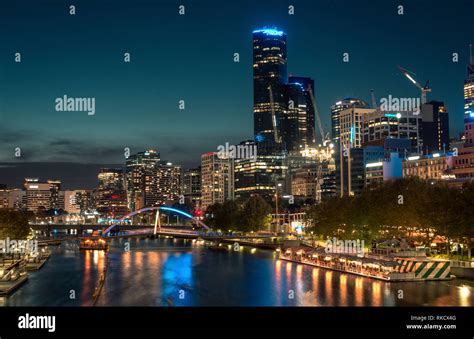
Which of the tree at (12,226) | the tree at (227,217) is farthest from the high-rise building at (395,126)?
the tree at (12,226)

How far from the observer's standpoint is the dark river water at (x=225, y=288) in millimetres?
38469

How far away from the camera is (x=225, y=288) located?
45.6m

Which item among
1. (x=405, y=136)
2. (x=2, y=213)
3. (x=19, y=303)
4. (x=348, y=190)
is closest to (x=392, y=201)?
(x=19, y=303)

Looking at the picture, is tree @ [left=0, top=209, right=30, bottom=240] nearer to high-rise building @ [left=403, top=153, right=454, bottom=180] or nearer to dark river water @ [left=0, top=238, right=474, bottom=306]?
dark river water @ [left=0, top=238, right=474, bottom=306]

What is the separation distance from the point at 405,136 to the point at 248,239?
233 ft

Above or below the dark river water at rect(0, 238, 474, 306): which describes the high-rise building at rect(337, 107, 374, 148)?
above

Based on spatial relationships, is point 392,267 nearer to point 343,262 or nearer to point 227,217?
point 343,262

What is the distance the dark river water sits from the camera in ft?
126

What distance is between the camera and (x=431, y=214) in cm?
5216

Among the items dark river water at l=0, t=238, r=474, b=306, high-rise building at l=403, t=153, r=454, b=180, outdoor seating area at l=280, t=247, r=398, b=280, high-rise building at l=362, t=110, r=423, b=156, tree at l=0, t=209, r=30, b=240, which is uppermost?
high-rise building at l=362, t=110, r=423, b=156

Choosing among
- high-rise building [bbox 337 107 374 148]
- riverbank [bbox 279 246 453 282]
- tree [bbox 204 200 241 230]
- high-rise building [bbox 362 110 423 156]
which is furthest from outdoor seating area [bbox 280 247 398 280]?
high-rise building [bbox 337 107 374 148]

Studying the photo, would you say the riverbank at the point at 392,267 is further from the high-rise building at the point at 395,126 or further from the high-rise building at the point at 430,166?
the high-rise building at the point at 395,126
